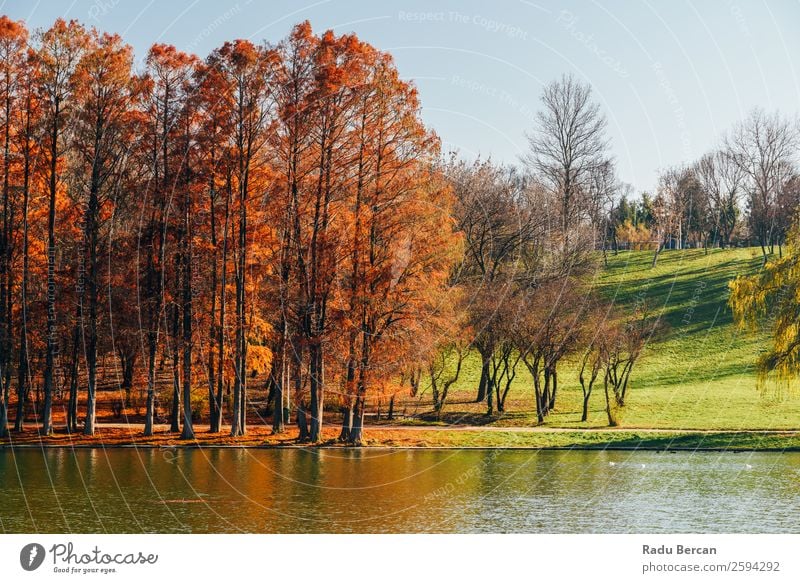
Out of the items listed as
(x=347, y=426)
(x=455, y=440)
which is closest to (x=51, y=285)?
(x=347, y=426)

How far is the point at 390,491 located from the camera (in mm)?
34625

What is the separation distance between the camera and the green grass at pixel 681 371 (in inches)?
2285

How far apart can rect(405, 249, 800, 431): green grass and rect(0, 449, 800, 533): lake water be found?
12577 millimetres

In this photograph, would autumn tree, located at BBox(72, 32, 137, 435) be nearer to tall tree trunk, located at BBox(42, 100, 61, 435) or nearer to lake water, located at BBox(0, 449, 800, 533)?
tall tree trunk, located at BBox(42, 100, 61, 435)

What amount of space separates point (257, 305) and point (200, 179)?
6.95 meters

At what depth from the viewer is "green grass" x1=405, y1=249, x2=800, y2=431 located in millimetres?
58031

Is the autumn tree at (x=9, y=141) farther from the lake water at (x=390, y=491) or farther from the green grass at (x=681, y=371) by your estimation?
the green grass at (x=681, y=371)

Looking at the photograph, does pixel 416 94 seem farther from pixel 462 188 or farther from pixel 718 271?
pixel 718 271

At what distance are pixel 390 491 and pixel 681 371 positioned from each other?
1778 inches

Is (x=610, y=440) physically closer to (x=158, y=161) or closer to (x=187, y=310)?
(x=187, y=310)

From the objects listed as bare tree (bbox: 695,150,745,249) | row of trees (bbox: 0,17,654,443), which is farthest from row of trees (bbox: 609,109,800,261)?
row of trees (bbox: 0,17,654,443)

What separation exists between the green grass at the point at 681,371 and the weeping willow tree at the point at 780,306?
298cm

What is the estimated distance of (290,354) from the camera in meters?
47.9

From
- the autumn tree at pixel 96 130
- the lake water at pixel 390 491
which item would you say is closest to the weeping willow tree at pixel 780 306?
the lake water at pixel 390 491
